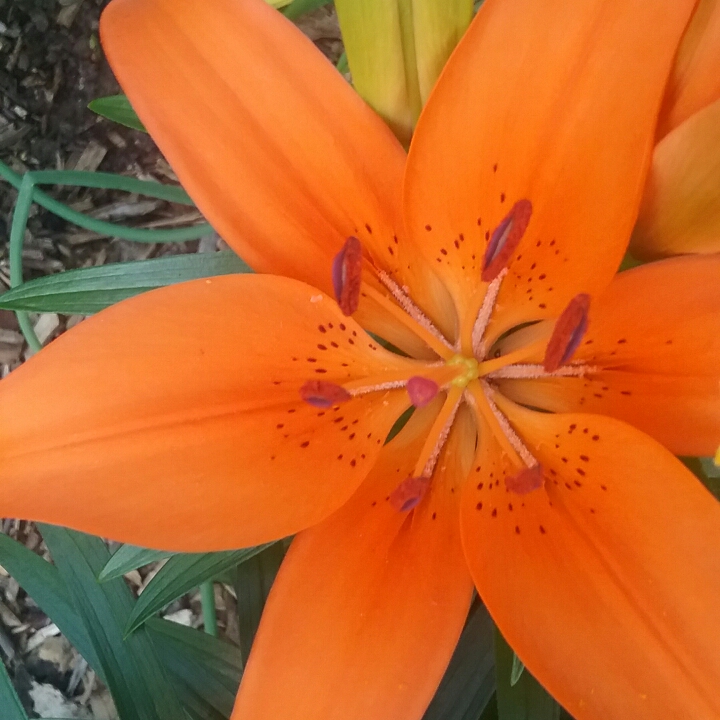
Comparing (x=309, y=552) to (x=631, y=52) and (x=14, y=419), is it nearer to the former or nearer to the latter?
(x=14, y=419)

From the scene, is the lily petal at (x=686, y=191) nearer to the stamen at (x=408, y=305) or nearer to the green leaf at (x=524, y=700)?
the stamen at (x=408, y=305)

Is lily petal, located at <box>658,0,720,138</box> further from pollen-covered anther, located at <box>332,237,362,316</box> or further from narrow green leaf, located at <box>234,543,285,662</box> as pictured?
narrow green leaf, located at <box>234,543,285,662</box>

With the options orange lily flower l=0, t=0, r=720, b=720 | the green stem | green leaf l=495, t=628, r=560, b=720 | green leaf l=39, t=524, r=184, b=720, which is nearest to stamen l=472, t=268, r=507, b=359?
orange lily flower l=0, t=0, r=720, b=720

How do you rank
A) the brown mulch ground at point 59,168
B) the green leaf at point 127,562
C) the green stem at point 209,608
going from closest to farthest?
1. the green leaf at point 127,562
2. the green stem at point 209,608
3. the brown mulch ground at point 59,168

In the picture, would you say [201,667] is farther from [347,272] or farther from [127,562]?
[347,272]

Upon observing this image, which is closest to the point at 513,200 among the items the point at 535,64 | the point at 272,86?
the point at 535,64

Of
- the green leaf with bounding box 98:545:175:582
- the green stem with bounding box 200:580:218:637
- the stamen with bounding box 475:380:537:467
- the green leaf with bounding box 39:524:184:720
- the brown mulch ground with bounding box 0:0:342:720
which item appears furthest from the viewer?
the brown mulch ground with bounding box 0:0:342:720

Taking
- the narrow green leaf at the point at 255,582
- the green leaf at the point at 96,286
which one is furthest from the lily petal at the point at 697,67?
the narrow green leaf at the point at 255,582

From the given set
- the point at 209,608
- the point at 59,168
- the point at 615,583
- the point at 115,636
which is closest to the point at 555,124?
the point at 615,583
